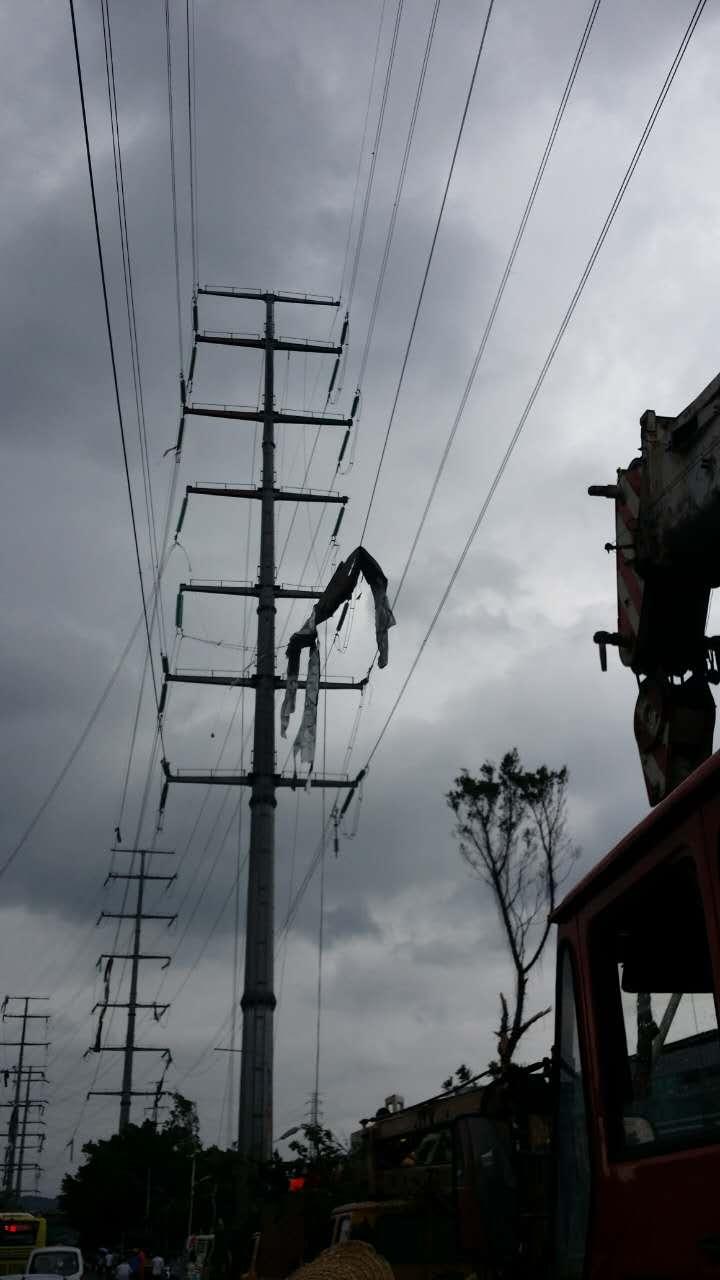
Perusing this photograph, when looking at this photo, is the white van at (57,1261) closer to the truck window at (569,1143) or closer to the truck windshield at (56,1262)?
the truck windshield at (56,1262)

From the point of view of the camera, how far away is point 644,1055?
10.6 ft

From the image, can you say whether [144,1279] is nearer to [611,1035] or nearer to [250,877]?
[250,877]

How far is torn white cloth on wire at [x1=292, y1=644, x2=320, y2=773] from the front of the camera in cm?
2044

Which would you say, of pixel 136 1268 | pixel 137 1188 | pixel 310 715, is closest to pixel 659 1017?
pixel 310 715

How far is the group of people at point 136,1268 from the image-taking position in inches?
→ 1221

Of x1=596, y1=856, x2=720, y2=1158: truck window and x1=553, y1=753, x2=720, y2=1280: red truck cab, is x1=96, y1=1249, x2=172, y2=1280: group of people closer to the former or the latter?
x1=553, y1=753, x2=720, y2=1280: red truck cab

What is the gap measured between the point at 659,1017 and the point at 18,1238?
3107cm

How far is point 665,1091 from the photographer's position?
3.07m

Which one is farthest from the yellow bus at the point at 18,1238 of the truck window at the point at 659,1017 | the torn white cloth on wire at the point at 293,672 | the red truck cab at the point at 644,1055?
the truck window at the point at 659,1017

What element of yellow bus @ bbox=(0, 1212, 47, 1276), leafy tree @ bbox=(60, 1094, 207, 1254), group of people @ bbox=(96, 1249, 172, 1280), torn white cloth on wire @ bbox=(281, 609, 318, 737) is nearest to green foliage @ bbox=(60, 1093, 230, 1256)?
leafy tree @ bbox=(60, 1094, 207, 1254)

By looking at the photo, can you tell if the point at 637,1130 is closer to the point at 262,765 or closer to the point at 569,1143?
the point at 569,1143

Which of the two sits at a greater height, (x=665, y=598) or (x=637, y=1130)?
(x=665, y=598)

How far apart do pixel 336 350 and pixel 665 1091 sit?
29764 mm

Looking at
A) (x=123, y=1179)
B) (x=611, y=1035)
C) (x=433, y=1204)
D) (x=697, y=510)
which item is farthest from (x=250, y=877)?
(x=123, y=1179)
